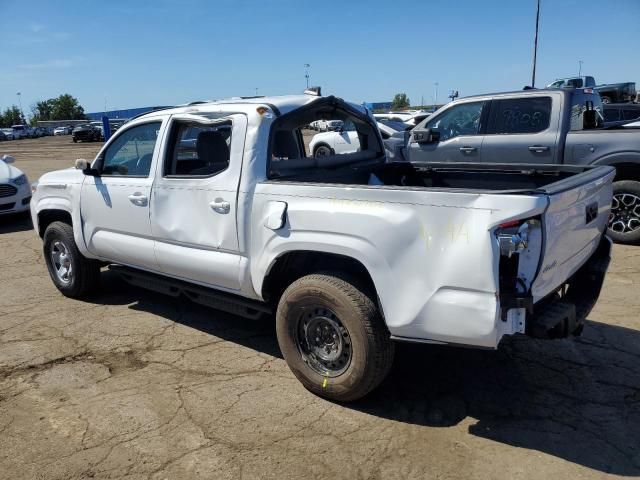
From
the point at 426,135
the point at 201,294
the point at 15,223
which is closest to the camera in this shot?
the point at 201,294

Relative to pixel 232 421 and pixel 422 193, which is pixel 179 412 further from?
pixel 422 193

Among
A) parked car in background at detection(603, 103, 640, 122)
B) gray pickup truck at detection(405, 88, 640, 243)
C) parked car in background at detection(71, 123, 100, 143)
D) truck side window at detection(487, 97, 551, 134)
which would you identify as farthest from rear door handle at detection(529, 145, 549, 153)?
parked car in background at detection(71, 123, 100, 143)

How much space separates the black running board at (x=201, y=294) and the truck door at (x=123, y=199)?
152 mm

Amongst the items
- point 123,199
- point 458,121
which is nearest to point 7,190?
point 123,199

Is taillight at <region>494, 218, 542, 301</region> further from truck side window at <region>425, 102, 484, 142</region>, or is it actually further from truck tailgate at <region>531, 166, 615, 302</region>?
truck side window at <region>425, 102, 484, 142</region>

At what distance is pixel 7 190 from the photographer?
988 cm

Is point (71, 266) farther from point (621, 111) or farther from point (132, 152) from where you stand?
point (621, 111)

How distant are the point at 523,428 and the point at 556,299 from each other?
812mm

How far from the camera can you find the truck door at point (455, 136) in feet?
25.7

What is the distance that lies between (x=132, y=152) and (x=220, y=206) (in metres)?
1.47

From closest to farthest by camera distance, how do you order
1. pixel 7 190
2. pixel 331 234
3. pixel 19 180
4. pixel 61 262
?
pixel 331 234
pixel 61 262
pixel 7 190
pixel 19 180

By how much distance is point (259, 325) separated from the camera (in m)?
4.86

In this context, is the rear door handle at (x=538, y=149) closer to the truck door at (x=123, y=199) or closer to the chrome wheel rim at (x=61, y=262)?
the truck door at (x=123, y=199)

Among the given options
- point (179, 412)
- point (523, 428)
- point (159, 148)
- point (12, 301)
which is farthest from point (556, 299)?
point (12, 301)
